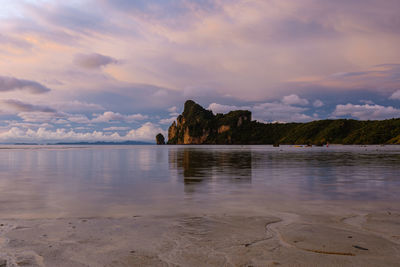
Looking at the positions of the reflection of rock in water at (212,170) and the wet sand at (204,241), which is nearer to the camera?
the wet sand at (204,241)

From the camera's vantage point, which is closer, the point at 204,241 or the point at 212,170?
the point at 204,241

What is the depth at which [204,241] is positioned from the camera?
5988 mm

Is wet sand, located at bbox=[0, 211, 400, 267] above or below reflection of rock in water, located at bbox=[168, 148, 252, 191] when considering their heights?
above

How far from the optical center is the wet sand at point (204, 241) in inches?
197

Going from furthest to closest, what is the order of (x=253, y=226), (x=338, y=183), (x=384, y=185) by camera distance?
(x=338, y=183), (x=384, y=185), (x=253, y=226)

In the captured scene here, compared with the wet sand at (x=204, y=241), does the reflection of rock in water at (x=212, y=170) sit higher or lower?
lower

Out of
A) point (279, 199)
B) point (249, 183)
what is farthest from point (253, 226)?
point (249, 183)

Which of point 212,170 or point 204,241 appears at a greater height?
point 204,241

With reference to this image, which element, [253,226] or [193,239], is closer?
[193,239]

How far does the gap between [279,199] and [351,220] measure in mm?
3479

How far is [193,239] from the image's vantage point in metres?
6.12

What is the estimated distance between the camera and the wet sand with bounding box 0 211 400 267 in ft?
16.4

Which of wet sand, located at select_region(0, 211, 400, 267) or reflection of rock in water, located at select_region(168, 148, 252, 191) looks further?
reflection of rock in water, located at select_region(168, 148, 252, 191)

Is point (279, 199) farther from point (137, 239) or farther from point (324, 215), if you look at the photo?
point (137, 239)
